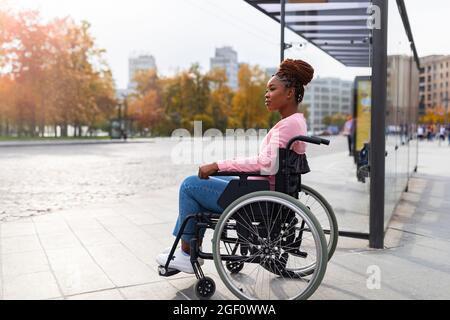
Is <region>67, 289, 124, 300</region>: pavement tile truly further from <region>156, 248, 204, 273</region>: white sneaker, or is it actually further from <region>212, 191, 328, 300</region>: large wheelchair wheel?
<region>212, 191, 328, 300</region>: large wheelchair wheel

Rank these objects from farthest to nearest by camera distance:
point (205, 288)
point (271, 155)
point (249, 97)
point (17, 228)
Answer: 1. point (249, 97)
2. point (17, 228)
3. point (205, 288)
4. point (271, 155)

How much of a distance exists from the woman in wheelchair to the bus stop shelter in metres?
1.45

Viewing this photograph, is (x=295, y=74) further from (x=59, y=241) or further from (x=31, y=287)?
(x=59, y=241)

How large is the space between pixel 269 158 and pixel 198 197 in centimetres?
58

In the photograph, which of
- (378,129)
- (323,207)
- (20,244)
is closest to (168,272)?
(323,207)

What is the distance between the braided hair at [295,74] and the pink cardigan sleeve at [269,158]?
12.2 inches

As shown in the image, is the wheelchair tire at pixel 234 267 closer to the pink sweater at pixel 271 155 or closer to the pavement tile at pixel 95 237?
the pink sweater at pixel 271 155

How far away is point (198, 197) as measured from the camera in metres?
3.36

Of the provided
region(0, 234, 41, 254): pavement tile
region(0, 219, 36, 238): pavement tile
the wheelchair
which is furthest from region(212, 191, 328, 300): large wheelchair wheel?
region(0, 219, 36, 238): pavement tile

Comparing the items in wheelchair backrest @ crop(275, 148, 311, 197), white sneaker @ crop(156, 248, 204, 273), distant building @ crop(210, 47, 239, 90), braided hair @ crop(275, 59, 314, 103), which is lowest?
white sneaker @ crop(156, 248, 204, 273)

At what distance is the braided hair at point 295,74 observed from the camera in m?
3.32

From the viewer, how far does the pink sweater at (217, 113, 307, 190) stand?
125 inches
